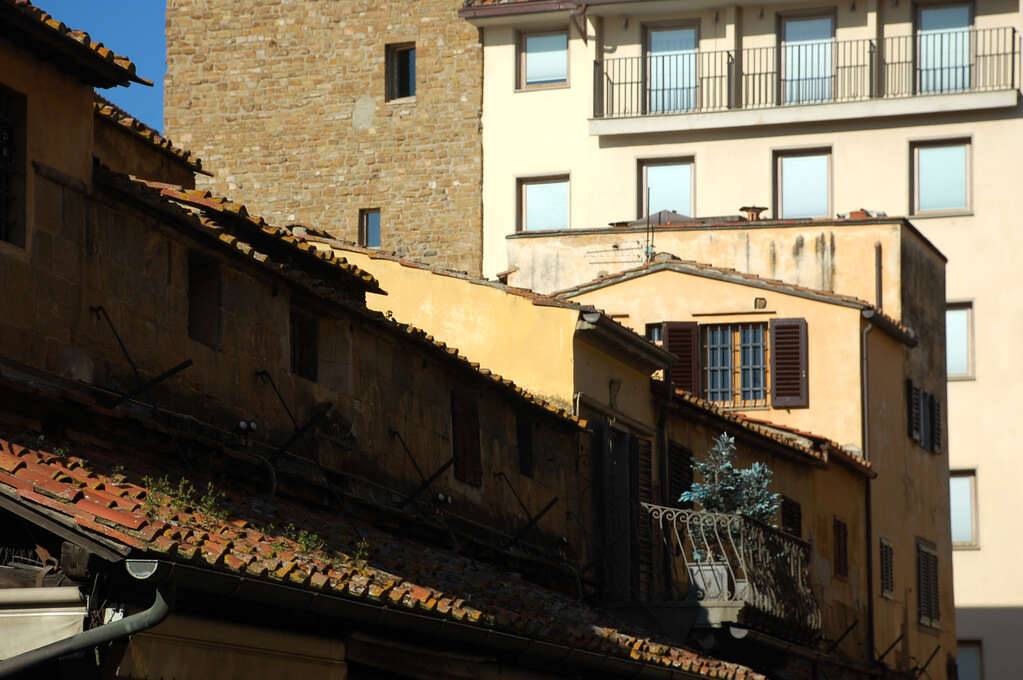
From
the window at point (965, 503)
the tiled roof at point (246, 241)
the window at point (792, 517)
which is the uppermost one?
the tiled roof at point (246, 241)

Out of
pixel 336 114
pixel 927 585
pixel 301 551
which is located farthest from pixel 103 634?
pixel 336 114

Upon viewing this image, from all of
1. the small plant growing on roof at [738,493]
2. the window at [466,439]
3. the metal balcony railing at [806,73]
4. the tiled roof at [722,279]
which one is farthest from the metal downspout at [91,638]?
the metal balcony railing at [806,73]

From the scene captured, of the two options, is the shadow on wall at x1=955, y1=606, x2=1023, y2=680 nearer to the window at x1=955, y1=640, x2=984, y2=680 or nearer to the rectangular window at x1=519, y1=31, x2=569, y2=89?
the window at x1=955, y1=640, x2=984, y2=680

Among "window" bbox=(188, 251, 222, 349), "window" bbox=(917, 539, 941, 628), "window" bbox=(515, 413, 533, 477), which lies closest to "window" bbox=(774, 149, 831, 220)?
"window" bbox=(917, 539, 941, 628)

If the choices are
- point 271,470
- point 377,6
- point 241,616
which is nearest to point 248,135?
point 377,6

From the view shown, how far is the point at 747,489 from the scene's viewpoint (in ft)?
86.3

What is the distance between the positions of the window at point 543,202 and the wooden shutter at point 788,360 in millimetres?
12784

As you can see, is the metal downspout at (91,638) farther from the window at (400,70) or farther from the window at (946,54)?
the window at (946,54)

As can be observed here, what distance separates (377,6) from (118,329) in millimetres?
31322

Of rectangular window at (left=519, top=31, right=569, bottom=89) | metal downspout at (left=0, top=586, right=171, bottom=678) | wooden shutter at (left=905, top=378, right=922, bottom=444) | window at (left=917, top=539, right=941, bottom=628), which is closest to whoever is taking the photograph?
metal downspout at (left=0, top=586, right=171, bottom=678)

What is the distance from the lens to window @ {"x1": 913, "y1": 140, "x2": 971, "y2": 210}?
144 ft

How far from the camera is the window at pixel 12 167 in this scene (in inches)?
551

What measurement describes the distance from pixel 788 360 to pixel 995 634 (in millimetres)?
12295

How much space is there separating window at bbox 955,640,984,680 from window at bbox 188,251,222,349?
2850 cm
